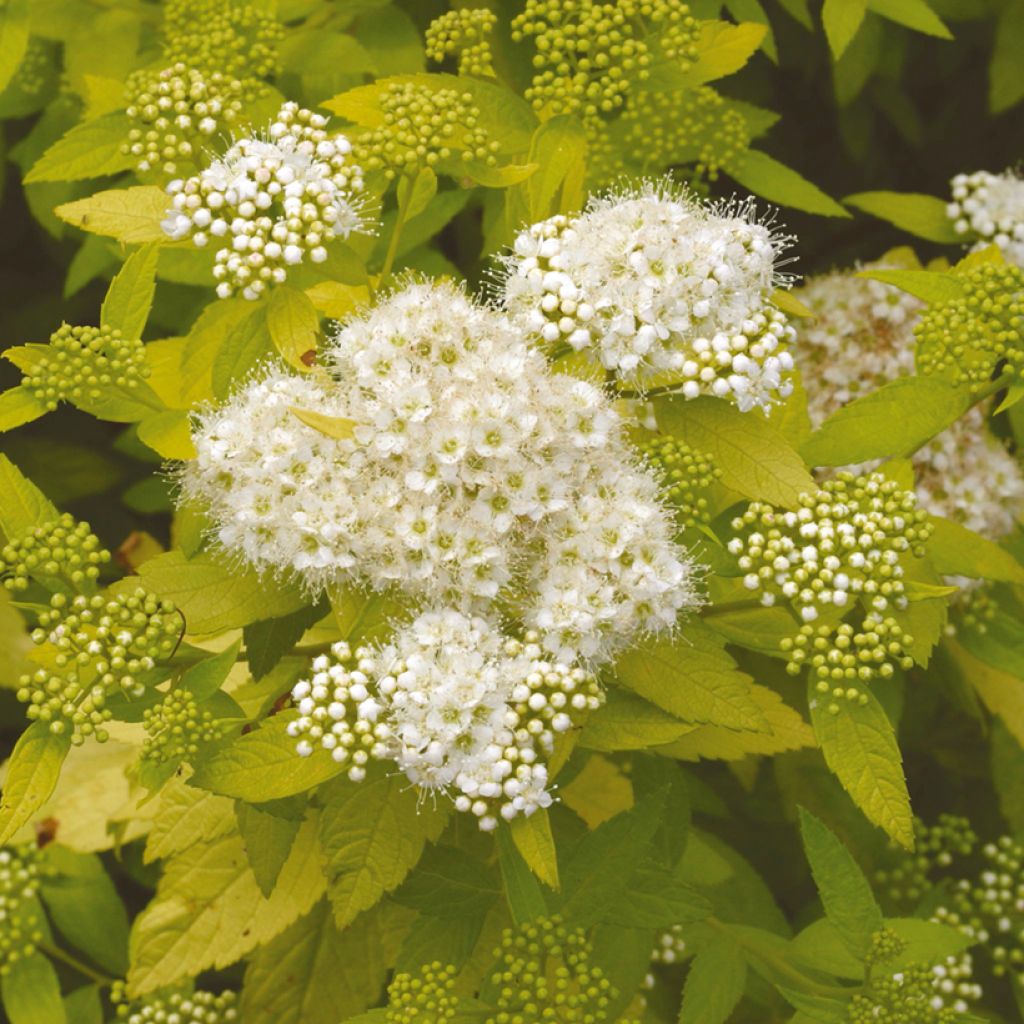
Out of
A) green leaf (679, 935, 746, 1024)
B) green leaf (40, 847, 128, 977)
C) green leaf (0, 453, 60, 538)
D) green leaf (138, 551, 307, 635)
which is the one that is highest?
green leaf (0, 453, 60, 538)

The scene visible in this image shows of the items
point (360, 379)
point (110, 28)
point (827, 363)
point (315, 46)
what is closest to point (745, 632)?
point (360, 379)

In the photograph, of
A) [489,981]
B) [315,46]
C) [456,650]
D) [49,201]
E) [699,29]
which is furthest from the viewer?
[49,201]

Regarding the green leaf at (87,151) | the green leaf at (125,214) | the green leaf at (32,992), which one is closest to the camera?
the green leaf at (125,214)

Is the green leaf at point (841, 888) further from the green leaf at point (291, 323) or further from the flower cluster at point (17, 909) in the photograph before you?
the flower cluster at point (17, 909)

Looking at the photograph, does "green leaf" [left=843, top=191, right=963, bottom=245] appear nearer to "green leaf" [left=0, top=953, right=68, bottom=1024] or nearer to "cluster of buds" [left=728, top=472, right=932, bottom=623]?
"cluster of buds" [left=728, top=472, right=932, bottom=623]

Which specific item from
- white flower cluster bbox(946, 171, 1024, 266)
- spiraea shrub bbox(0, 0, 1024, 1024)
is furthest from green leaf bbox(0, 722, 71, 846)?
white flower cluster bbox(946, 171, 1024, 266)

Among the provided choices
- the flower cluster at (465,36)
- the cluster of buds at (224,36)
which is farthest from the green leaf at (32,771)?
the flower cluster at (465,36)

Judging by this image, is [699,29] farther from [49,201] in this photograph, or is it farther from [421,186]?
[49,201]
